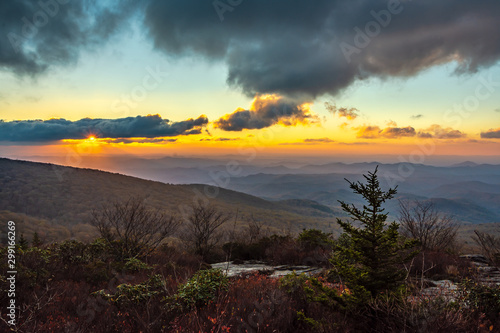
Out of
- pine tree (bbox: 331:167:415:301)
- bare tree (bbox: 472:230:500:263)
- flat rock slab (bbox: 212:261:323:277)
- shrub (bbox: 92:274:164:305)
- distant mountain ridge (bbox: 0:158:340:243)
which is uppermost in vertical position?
pine tree (bbox: 331:167:415:301)

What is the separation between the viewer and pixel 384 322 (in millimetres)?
4539

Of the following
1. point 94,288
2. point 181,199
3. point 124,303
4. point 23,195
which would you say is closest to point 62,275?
point 94,288

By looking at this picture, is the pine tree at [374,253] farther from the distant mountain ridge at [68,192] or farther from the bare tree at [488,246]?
the distant mountain ridge at [68,192]

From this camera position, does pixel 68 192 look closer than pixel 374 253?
No

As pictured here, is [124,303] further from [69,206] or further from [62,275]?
[69,206]

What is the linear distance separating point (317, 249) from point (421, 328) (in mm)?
11801

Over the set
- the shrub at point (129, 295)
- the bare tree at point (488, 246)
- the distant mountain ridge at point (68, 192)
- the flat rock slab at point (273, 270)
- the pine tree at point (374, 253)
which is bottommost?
the distant mountain ridge at point (68, 192)
